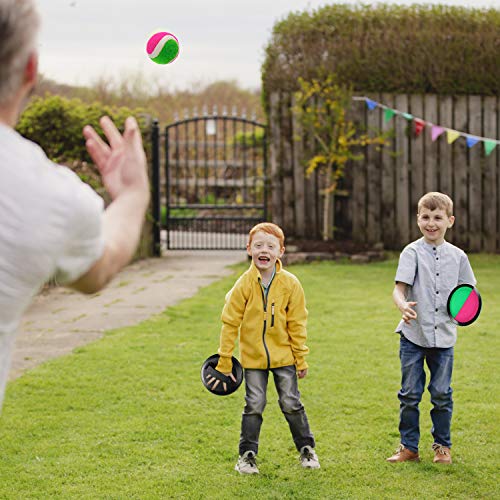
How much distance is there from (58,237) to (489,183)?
40.4 feet

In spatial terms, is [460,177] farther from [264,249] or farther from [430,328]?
[264,249]

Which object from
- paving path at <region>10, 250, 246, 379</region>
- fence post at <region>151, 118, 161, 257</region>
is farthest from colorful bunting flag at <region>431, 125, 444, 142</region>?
fence post at <region>151, 118, 161, 257</region>

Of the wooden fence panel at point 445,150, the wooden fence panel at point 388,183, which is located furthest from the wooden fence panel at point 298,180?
the wooden fence panel at point 445,150

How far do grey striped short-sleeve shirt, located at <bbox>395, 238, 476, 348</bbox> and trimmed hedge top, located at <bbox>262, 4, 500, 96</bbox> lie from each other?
862cm

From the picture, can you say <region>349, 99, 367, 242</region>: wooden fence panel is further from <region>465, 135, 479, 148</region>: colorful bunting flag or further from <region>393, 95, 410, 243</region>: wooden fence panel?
<region>465, 135, 479, 148</region>: colorful bunting flag

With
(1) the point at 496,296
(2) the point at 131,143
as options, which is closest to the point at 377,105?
(1) the point at 496,296

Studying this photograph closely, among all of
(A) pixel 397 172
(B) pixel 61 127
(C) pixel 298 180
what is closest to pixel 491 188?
(A) pixel 397 172

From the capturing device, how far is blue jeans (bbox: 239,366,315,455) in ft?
14.6

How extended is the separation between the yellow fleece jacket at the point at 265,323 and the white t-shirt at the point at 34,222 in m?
2.81

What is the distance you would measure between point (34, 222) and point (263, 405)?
9.98 feet

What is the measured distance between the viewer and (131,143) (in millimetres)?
1879

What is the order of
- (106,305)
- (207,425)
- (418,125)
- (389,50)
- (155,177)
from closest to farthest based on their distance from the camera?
(207,425)
(106,305)
(418,125)
(389,50)
(155,177)

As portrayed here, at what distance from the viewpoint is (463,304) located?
4.44m

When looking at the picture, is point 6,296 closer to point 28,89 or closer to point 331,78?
point 28,89
